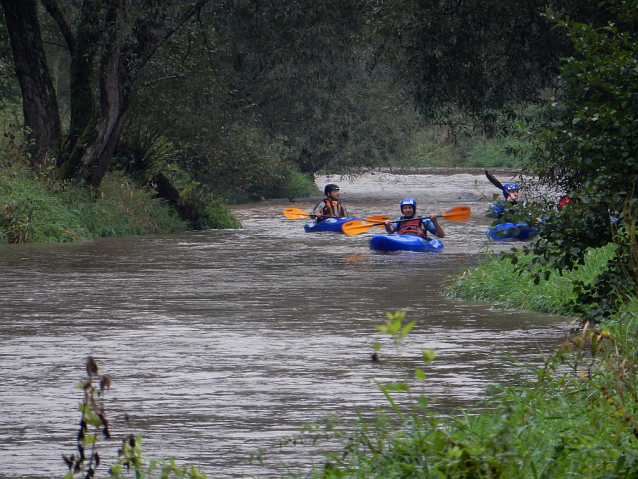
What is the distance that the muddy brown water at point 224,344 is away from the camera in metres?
5.16

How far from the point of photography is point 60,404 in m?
5.75

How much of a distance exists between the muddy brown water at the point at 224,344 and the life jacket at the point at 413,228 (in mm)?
919

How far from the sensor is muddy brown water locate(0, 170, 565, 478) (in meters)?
5.16

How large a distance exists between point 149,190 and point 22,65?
382 centimetres

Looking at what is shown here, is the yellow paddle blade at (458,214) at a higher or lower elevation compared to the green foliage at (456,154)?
lower

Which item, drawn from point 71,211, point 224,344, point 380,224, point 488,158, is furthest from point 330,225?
point 488,158

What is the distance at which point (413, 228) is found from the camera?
16.9 m

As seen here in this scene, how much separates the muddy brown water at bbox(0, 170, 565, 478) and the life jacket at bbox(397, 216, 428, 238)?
919 millimetres

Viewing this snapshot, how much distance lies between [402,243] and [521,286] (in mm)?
6050

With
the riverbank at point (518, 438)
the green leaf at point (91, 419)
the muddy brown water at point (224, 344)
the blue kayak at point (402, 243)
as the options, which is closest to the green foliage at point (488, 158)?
the blue kayak at point (402, 243)

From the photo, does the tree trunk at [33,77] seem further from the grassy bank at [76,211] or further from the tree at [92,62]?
the grassy bank at [76,211]

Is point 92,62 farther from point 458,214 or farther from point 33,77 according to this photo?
point 458,214

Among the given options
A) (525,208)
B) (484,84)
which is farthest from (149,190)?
(525,208)

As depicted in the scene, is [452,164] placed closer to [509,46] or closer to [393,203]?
[393,203]
